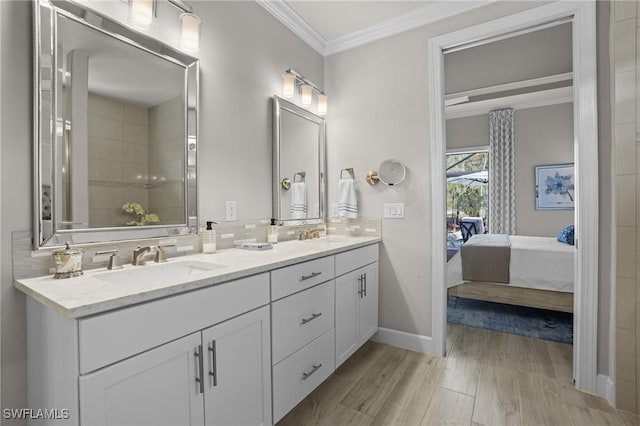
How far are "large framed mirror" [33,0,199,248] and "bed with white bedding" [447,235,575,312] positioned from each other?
9.63 feet

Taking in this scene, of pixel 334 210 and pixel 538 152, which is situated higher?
pixel 538 152

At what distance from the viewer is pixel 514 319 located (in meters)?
3.06

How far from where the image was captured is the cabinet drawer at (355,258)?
199 centimetres

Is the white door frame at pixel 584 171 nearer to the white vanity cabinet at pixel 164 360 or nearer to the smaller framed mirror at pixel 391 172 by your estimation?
the smaller framed mirror at pixel 391 172

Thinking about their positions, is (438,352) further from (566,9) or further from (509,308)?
(566,9)

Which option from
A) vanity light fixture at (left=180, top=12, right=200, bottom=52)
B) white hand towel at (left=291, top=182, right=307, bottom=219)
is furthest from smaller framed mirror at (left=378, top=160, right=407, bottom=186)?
vanity light fixture at (left=180, top=12, right=200, bottom=52)

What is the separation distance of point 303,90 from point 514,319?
2978 millimetres

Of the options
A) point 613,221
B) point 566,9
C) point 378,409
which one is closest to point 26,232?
point 378,409

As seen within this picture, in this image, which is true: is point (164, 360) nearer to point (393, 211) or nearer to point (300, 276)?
point (300, 276)

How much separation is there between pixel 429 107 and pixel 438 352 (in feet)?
6.21

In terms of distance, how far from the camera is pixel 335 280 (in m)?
1.93

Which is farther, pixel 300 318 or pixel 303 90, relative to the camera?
pixel 303 90

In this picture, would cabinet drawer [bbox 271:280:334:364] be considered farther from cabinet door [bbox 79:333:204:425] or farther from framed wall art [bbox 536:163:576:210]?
framed wall art [bbox 536:163:576:210]

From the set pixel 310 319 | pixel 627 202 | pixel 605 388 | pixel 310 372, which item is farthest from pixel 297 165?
pixel 605 388
